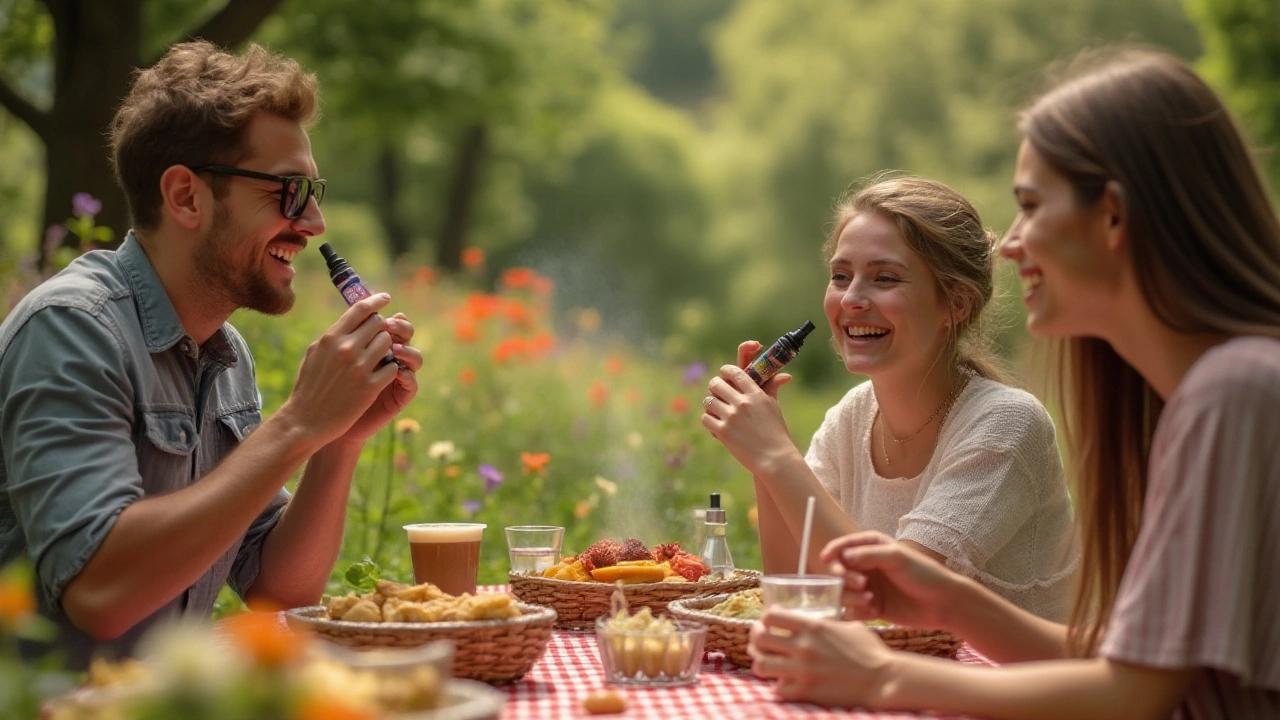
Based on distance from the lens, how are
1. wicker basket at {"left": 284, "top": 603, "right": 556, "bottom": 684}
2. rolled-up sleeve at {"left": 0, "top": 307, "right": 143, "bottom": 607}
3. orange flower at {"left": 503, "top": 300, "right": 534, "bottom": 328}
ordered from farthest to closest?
orange flower at {"left": 503, "top": 300, "right": 534, "bottom": 328} → rolled-up sleeve at {"left": 0, "top": 307, "right": 143, "bottom": 607} → wicker basket at {"left": 284, "top": 603, "right": 556, "bottom": 684}

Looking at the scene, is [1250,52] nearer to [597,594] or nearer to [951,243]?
[951,243]

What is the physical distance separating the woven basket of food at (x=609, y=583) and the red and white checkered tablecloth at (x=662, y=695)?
23 cm

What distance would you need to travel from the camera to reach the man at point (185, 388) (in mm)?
2297

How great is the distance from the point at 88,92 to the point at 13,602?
5.29 m

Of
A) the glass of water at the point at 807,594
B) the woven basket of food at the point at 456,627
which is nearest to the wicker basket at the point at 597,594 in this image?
the woven basket of food at the point at 456,627

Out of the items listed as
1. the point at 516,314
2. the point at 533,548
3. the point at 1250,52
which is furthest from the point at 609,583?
the point at 1250,52

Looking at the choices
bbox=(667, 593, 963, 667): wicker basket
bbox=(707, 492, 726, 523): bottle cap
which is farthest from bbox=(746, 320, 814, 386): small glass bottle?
bbox=(667, 593, 963, 667): wicker basket

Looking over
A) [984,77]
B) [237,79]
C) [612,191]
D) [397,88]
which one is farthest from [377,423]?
[612,191]

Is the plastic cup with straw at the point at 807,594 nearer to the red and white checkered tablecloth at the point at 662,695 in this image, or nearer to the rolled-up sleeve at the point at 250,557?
the red and white checkered tablecloth at the point at 662,695

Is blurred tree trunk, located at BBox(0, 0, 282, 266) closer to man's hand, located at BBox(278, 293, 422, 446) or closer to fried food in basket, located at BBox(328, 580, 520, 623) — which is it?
man's hand, located at BBox(278, 293, 422, 446)

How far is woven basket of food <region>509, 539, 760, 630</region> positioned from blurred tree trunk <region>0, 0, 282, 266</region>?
388 centimetres

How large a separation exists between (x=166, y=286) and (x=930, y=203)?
1.89 meters

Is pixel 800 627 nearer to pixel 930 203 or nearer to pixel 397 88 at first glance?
pixel 930 203

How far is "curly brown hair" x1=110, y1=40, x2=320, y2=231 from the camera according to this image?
2.80 m
